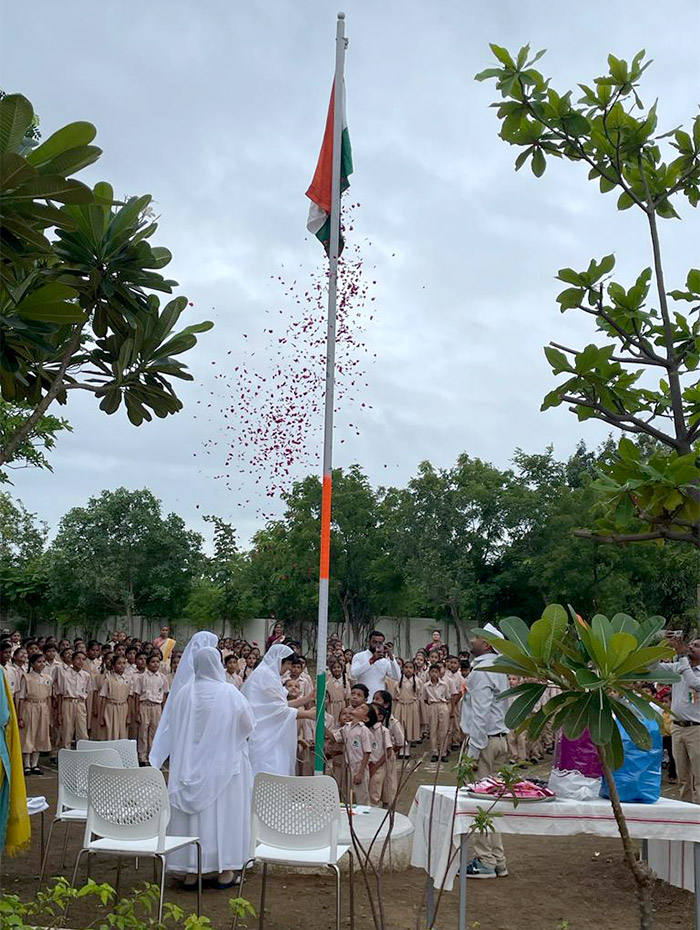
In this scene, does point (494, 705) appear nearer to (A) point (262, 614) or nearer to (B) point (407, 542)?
(B) point (407, 542)

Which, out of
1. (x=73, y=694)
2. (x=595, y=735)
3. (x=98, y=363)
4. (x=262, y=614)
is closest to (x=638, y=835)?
(x=595, y=735)

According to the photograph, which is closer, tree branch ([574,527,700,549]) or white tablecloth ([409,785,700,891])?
tree branch ([574,527,700,549])

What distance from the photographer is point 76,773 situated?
708 centimetres

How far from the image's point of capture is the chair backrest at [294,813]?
5938 mm

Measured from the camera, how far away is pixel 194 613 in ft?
121

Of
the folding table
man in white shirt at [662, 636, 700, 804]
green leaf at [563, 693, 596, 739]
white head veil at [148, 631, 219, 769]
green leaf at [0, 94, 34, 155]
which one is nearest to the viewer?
green leaf at [0, 94, 34, 155]

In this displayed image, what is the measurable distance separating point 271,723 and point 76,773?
2.18 meters

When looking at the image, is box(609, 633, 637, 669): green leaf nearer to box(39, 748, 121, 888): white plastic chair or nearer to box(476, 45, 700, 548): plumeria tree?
box(476, 45, 700, 548): plumeria tree

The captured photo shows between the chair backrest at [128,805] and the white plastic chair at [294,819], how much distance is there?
1.93ft

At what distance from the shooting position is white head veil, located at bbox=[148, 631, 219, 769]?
7.42 metres

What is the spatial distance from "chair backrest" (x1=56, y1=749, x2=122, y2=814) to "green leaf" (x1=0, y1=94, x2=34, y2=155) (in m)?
4.74

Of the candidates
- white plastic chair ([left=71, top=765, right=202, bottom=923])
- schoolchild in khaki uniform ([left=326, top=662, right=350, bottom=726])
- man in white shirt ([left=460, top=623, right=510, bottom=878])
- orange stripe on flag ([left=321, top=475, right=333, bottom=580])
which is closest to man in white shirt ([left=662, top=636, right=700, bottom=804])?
man in white shirt ([left=460, top=623, right=510, bottom=878])

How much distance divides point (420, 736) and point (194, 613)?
21073 mm

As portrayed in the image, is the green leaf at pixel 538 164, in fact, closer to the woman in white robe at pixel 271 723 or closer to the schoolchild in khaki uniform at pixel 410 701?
the woman in white robe at pixel 271 723
